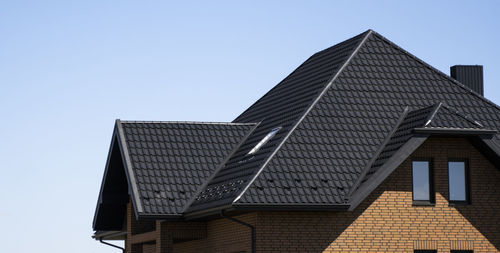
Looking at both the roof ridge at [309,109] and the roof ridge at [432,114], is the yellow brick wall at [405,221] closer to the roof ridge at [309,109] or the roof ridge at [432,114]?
the roof ridge at [432,114]

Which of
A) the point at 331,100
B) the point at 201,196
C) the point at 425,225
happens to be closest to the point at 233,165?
the point at 201,196

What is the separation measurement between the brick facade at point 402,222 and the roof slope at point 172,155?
2.16 meters

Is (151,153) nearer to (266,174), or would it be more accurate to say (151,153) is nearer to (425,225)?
(266,174)

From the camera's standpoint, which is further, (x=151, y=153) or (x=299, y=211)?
(x=151, y=153)

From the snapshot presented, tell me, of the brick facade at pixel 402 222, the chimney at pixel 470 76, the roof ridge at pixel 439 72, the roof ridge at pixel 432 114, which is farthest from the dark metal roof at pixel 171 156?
the roof ridge at pixel 432 114

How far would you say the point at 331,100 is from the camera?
26.6 metres

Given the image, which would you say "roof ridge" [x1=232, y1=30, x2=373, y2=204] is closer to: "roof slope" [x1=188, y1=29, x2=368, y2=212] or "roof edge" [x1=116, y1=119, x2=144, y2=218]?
"roof slope" [x1=188, y1=29, x2=368, y2=212]

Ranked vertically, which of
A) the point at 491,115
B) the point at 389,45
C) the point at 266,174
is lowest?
the point at 266,174

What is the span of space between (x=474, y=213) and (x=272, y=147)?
528 cm

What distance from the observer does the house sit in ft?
77.7

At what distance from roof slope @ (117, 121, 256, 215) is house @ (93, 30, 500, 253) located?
5 cm

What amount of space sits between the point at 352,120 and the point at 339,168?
6.87 feet

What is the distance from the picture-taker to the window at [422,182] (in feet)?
80.4

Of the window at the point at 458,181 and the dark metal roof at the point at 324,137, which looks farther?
the window at the point at 458,181
